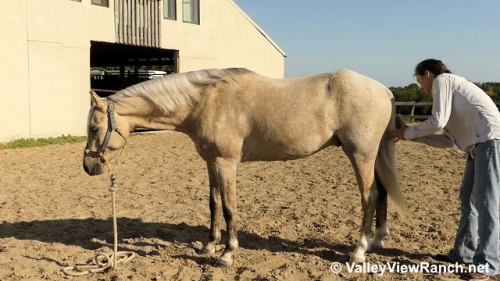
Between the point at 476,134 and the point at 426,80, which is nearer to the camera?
the point at 476,134

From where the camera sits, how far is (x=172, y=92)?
3973 millimetres

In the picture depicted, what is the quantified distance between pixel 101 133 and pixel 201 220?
1.90 metres

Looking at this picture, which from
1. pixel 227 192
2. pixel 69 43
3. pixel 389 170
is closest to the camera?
pixel 227 192

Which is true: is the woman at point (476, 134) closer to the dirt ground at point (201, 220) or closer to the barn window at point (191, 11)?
the dirt ground at point (201, 220)

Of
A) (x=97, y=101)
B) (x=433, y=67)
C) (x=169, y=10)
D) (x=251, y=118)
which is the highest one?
(x=169, y=10)

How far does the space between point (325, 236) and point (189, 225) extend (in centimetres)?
155

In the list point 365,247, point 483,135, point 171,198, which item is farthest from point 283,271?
point 171,198

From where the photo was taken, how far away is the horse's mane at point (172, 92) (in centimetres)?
397

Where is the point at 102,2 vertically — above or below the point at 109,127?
above

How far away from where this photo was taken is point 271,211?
18.4 ft

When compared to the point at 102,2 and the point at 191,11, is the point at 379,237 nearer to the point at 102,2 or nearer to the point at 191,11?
the point at 102,2

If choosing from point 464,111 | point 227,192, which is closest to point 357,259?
point 227,192

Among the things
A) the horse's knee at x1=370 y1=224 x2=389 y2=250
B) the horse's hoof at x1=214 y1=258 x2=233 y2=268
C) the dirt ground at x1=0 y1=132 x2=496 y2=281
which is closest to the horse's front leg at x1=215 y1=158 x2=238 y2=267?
the horse's hoof at x1=214 y1=258 x2=233 y2=268

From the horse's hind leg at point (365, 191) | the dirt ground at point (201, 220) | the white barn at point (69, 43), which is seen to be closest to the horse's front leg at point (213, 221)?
the dirt ground at point (201, 220)
